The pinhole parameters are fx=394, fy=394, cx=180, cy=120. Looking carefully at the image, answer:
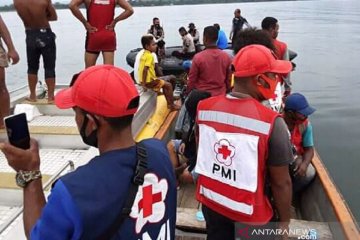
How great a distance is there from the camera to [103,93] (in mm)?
1151

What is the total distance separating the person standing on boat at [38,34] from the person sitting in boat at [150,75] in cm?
121

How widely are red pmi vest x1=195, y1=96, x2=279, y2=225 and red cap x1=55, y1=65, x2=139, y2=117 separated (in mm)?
696

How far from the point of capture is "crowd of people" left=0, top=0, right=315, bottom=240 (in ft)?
3.53

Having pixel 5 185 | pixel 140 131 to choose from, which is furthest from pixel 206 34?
pixel 5 185

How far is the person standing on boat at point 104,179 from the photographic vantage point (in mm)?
1039

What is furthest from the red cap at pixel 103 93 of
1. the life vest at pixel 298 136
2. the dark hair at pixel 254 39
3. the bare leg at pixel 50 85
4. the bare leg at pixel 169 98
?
the bare leg at pixel 169 98

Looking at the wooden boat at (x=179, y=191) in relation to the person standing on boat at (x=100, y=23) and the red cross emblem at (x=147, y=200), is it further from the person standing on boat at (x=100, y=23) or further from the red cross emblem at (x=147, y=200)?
the red cross emblem at (x=147, y=200)

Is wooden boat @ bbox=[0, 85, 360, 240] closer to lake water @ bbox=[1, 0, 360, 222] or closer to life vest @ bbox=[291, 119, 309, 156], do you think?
life vest @ bbox=[291, 119, 309, 156]

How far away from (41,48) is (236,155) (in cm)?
298

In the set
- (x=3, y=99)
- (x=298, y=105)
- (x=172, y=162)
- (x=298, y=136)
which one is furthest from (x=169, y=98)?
(x=172, y=162)

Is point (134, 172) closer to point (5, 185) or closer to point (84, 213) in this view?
point (84, 213)

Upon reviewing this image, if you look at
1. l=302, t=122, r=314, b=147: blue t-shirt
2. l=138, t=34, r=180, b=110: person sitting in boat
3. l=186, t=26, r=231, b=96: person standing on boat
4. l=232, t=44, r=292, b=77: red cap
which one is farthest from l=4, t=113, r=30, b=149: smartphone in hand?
l=138, t=34, r=180, b=110: person sitting in boat

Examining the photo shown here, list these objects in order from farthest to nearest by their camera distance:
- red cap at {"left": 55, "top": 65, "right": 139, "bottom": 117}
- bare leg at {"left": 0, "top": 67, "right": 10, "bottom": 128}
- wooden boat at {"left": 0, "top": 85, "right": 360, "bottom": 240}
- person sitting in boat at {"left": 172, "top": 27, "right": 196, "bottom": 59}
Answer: person sitting in boat at {"left": 172, "top": 27, "right": 196, "bottom": 59}, bare leg at {"left": 0, "top": 67, "right": 10, "bottom": 128}, wooden boat at {"left": 0, "top": 85, "right": 360, "bottom": 240}, red cap at {"left": 55, "top": 65, "right": 139, "bottom": 117}

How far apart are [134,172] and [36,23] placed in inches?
129
